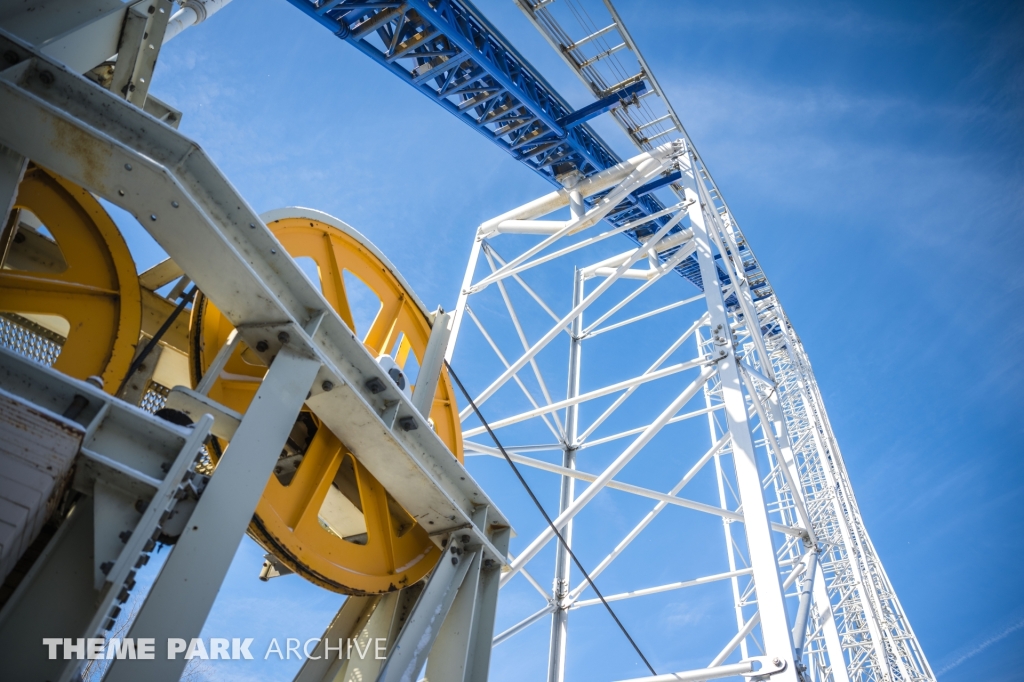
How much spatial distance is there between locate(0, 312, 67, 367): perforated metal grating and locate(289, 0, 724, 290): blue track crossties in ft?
19.5

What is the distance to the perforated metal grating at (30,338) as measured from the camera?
448 centimetres

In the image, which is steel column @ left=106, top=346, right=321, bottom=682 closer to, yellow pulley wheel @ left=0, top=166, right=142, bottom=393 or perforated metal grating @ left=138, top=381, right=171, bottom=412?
yellow pulley wheel @ left=0, top=166, right=142, bottom=393

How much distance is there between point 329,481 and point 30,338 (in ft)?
7.68

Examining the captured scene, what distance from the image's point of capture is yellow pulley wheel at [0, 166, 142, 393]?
439 cm

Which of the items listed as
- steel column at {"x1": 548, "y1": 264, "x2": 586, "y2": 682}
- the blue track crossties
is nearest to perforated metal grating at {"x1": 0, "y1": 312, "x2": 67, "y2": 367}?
steel column at {"x1": 548, "y1": 264, "x2": 586, "y2": 682}

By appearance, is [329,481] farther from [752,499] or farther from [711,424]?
[711,424]

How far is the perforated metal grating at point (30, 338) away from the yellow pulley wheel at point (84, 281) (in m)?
0.24


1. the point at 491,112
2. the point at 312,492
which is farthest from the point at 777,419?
the point at 312,492

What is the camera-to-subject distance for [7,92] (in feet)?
10.1

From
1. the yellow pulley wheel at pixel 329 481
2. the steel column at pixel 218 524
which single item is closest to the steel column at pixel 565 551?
the yellow pulley wheel at pixel 329 481

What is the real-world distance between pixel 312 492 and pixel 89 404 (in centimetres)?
205

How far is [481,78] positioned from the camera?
10.7 metres

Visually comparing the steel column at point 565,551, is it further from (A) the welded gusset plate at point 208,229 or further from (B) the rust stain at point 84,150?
(B) the rust stain at point 84,150

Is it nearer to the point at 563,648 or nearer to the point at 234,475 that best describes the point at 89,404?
the point at 234,475
